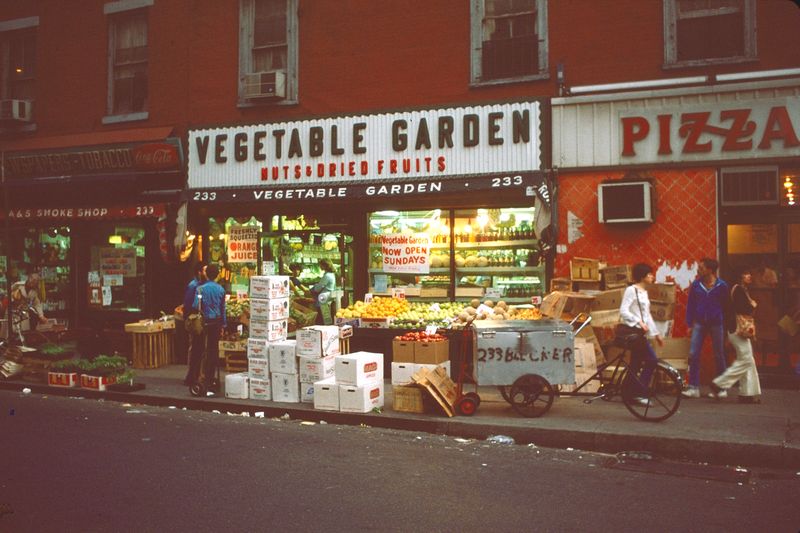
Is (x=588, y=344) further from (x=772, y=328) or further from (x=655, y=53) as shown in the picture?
(x=655, y=53)

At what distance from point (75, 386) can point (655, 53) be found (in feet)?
35.5

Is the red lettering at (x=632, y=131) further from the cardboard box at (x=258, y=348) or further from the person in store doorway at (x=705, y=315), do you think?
the cardboard box at (x=258, y=348)

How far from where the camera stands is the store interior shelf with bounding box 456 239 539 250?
1288cm

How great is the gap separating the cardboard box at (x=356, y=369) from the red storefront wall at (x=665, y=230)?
4.00 m

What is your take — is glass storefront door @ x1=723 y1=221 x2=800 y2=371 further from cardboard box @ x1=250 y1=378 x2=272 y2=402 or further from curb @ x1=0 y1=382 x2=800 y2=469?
cardboard box @ x1=250 y1=378 x2=272 y2=402

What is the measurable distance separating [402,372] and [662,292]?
415cm

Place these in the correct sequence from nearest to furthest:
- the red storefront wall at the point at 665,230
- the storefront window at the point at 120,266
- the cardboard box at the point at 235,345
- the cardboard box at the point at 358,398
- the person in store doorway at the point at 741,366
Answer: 1. the cardboard box at the point at 358,398
2. the person in store doorway at the point at 741,366
3. the red storefront wall at the point at 665,230
4. the cardboard box at the point at 235,345
5. the storefront window at the point at 120,266

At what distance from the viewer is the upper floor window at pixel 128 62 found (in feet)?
51.0

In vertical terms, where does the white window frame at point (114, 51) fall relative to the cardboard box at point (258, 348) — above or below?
above

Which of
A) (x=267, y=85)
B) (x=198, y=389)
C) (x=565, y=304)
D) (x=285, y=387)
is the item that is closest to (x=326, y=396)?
(x=285, y=387)

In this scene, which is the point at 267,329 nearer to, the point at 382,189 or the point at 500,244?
the point at 382,189

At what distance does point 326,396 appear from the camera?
964cm

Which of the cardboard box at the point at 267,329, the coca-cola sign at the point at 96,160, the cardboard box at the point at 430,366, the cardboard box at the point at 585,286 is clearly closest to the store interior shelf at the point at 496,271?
the cardboard box at the point at 585,286

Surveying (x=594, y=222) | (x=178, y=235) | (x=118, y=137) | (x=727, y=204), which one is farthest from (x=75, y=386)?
(x=727, y=204)
